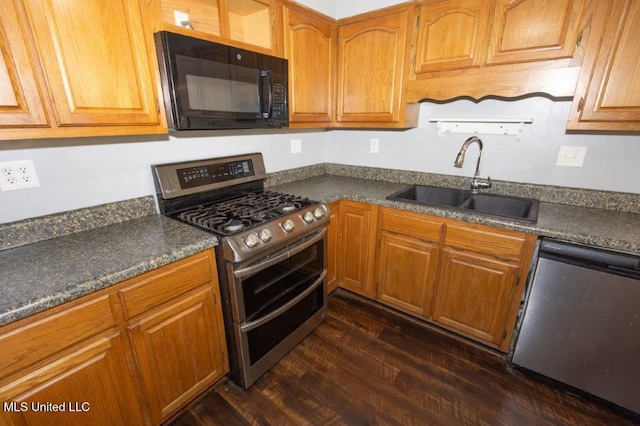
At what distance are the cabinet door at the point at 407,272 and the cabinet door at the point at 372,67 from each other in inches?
34.3

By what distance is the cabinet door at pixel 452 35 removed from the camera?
1590 millimetres

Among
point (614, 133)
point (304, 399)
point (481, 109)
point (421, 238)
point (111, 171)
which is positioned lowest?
point (304, 399)

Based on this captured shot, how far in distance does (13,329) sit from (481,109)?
2.46 m

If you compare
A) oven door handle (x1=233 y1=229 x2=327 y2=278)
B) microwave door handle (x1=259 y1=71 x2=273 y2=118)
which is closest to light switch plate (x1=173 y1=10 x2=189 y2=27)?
microwave door handle (x1=259 y1=71 x2=273 y2=118)

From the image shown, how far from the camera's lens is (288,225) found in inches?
57.7

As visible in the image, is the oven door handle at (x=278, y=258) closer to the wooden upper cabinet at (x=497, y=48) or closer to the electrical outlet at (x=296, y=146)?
the electrical outlet at (x=296, y=146)

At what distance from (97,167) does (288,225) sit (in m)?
0.97

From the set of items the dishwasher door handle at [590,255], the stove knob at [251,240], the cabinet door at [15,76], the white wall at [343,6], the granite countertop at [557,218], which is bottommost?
the dishwasher door handle at [590,255]

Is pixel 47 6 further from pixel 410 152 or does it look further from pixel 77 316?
pixel 410 152

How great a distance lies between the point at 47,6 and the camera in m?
0.96

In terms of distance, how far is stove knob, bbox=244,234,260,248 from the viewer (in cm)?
128

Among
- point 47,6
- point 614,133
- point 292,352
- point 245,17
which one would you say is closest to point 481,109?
point 614,133

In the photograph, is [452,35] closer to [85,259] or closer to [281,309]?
[281,309]

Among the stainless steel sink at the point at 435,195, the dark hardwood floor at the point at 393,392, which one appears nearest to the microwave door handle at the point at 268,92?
the stainless steel sink at the point at 435,195
